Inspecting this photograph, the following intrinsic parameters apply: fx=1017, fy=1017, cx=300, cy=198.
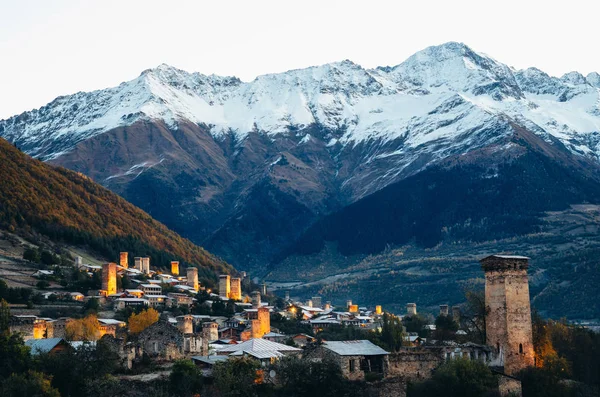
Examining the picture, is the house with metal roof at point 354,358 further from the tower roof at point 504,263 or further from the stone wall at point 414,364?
the tower roof at point 504,263

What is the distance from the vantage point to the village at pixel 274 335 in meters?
66.2

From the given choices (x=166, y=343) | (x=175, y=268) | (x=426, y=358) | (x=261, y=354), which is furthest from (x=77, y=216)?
(x=426, y=358)

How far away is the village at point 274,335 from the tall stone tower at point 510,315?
7 centimetres

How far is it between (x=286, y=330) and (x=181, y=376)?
159ft

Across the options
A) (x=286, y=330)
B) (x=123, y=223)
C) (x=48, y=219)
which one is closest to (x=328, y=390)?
(x=286, y=330)

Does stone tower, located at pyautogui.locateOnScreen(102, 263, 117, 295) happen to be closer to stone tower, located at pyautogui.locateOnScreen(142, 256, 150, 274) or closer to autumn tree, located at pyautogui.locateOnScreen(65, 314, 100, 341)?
stone tower, located at pyautogui.locateOnScreen(142, 256, 150, 274)

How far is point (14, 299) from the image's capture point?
4122 inches

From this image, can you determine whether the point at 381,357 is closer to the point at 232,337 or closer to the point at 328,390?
the point at 328,390

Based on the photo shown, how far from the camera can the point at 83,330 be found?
85.2 metres

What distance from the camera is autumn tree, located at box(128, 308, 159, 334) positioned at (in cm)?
9038

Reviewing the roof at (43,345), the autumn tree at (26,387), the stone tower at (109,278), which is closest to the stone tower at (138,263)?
the stone tower at (109,278)

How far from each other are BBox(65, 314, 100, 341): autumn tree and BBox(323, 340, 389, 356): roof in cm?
2389

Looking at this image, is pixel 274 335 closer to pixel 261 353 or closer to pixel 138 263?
pixel 261 353

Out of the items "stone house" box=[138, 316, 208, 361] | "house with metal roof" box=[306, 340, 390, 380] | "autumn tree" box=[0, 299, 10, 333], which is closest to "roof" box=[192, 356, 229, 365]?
Answer: "stone house" box=[138, 316, 208, 361]
